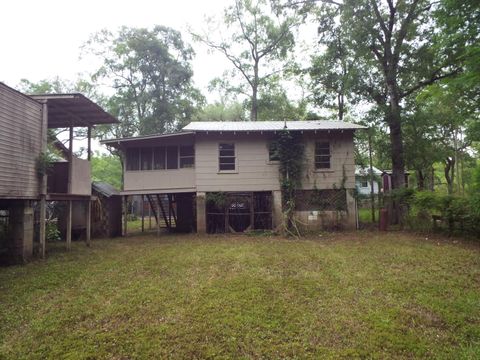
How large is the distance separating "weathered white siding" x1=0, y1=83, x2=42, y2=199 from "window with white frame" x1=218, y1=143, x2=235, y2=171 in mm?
7036

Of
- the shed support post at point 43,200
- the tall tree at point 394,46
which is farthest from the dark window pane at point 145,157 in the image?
the tall tree at point 394,46

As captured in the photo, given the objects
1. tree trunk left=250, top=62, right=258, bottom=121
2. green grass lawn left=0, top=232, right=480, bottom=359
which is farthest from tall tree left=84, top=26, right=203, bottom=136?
green grass lawn left=0, top=232, right=480, bottom=359

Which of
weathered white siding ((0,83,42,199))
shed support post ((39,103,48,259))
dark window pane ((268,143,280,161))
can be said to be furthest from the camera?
dark window pane ((268,143,280,161))

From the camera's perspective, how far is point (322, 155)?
1301 centimetres

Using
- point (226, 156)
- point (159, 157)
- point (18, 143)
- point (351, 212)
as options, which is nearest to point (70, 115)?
point (18, 143)

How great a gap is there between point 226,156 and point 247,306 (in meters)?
9.09

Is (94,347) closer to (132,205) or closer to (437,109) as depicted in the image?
(437,109)

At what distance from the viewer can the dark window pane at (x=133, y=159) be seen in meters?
13.0

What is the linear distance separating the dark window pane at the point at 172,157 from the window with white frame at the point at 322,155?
22.4 ft

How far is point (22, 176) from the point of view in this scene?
7.61 metres

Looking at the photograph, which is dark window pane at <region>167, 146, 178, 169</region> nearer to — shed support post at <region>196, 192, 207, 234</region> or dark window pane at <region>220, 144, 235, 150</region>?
shed support post at <region>196, 192, 207, 234</region>

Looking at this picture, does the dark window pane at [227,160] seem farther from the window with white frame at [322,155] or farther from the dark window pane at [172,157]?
the window with white frame at [322,155]

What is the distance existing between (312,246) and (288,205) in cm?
353

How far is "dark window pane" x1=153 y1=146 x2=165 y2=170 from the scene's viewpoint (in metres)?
13.0
